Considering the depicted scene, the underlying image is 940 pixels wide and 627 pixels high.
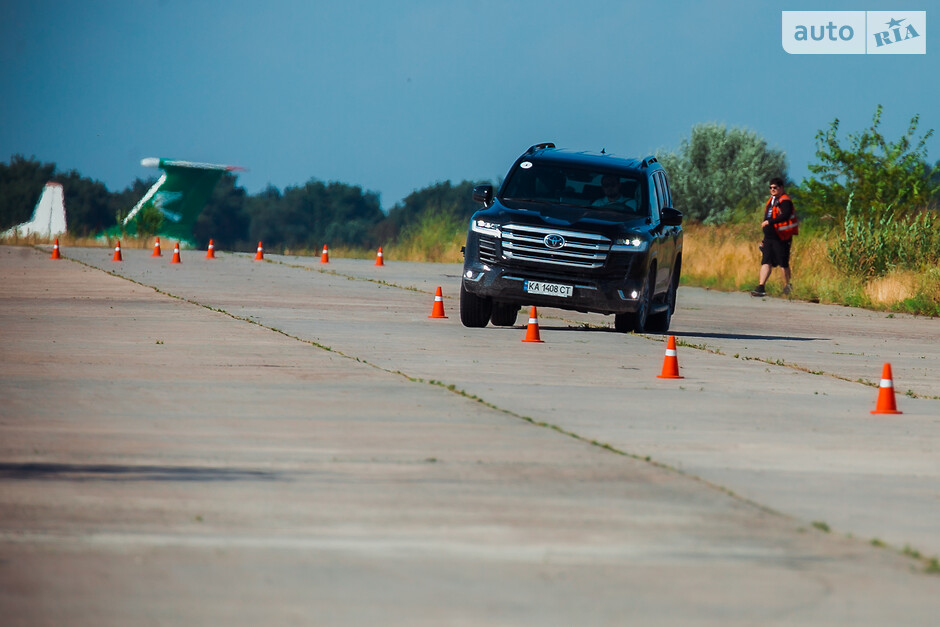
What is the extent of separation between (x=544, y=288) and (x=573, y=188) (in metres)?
1.71

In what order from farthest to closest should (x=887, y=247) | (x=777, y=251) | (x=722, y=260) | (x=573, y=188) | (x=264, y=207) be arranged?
1. (x=264, y=207)
2. (x=722, y=260)
3. (x=887, y=247)
4. (x=777, y=251)
5. (x=573, y=188)

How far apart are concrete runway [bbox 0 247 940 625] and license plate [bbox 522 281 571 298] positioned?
123 centimetres

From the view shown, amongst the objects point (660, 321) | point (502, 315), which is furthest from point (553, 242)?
point (660, 321)

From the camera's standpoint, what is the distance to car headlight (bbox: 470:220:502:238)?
708 inches

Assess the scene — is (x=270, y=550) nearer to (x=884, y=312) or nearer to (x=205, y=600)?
(x=205, y=600)

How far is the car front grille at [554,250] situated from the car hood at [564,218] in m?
0.08

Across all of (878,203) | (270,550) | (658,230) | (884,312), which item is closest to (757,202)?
(878,203)

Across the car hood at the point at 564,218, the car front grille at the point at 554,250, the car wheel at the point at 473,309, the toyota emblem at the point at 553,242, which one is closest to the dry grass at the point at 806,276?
the car hood at the point at 564,218

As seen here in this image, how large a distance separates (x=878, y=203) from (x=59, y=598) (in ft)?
114

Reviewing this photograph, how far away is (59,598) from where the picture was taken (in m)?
5.32

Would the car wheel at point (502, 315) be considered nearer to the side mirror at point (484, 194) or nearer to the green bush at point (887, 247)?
the side mirror at point (484, 194)

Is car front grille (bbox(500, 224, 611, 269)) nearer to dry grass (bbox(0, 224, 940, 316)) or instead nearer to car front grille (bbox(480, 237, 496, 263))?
car front grille (bbox(480, 237, 496, 263))

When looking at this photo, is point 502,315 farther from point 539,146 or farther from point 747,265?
point 747,265

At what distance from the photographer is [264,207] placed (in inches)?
5960
